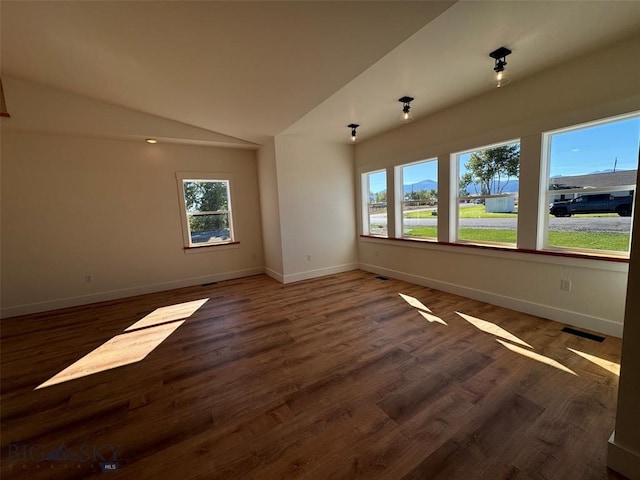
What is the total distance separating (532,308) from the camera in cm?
301

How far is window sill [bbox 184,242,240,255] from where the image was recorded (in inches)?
192

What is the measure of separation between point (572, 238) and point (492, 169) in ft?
3.85

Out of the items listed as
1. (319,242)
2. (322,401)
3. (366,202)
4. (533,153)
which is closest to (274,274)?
(319,242)

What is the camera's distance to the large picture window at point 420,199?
4082mm

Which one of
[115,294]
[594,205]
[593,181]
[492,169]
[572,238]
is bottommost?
[115,294]

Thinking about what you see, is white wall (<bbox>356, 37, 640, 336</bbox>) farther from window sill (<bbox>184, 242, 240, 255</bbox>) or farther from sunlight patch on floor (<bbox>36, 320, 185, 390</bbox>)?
sunlight patch on floor (<bbox>36, 320, 185, 390</bbox>)

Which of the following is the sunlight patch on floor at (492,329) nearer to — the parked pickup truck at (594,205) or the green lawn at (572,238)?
the green lawn at (572,238)

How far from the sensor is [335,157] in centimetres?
515

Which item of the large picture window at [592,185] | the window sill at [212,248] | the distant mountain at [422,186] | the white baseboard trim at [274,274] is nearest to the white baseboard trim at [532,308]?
the large picture window at [592,185]

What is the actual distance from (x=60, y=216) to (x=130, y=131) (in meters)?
1.68

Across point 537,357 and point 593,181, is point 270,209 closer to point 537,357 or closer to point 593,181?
point 537,357

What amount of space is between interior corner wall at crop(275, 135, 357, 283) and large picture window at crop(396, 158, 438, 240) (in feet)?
3.91

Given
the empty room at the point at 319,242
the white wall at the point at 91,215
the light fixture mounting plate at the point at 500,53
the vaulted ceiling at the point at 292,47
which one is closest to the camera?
the empty room at the point at 319,242

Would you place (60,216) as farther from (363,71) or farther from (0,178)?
(363,71)
